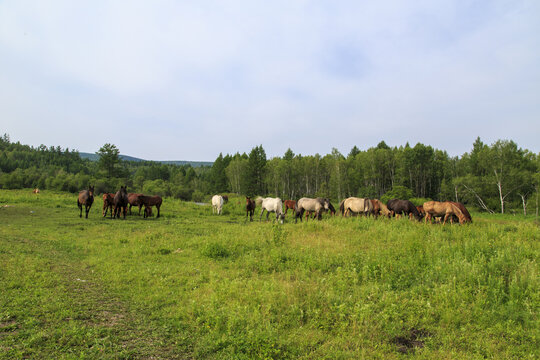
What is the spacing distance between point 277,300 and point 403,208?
53.3ft

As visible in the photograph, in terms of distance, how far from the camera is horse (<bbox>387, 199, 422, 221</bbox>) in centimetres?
1875

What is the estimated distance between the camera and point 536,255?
757 cm

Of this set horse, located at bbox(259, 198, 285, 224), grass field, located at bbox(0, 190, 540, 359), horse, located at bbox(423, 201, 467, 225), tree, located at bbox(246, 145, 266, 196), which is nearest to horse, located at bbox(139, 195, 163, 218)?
horse, located at bbox(259, 198, 285, 224)

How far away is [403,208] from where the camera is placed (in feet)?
62.6

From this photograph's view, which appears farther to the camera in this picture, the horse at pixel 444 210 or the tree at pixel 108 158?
the tree at pixel 108 158

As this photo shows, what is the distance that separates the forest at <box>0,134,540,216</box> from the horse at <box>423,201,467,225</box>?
3404 centimetres

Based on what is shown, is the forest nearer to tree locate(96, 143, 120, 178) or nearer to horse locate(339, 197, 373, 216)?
tree locate(96, 143, 120, 178)

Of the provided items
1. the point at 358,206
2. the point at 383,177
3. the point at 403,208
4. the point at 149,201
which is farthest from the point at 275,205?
the point at 383,177

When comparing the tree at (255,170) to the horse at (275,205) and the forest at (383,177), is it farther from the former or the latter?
the horse at (275,205)

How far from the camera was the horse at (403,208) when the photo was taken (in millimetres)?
18750

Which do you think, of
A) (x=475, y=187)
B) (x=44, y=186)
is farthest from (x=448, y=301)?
(x=44, y=186)

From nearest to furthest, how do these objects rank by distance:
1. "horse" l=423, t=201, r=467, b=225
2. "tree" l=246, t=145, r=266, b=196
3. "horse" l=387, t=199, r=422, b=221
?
"horse" l=423, t=201, r=467, b=225 → "horse" l=387, t=199, r=422, b=221 → "tree" l=246, t=145, r=266, b=196

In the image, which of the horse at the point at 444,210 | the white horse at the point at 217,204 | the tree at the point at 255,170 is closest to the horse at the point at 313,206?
the horse at the point at 444,210

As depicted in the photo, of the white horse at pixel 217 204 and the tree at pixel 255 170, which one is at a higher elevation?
the tree at pixel 255 170
